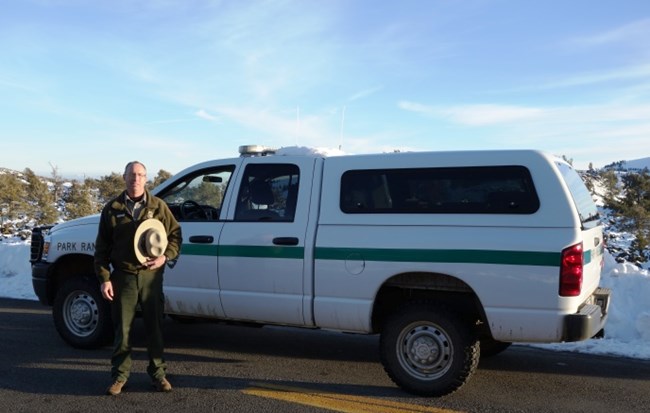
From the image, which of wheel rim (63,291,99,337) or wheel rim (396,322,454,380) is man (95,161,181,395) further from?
wheel rim (396,322,454,380)

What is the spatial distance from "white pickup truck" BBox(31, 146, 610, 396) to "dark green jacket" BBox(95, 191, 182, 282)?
0.96 metres

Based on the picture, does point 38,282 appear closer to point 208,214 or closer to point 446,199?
point 208,214

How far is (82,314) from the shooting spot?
20.5 feet

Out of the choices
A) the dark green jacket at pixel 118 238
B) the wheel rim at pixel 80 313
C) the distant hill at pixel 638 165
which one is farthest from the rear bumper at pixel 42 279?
the distant hill at pixel 638 165

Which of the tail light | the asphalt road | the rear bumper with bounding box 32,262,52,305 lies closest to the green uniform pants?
the asphalt road

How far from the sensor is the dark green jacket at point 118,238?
476 centimetres

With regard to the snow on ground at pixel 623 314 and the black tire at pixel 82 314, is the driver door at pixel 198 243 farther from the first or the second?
the snow on ground at pixel 623 314

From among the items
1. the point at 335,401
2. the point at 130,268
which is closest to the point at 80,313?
the point at 130,268

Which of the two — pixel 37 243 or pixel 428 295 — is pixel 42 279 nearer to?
pixel 37 243

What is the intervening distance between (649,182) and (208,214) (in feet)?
49.1

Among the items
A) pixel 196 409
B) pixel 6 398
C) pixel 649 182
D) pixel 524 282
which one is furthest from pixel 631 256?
pixel 6 398

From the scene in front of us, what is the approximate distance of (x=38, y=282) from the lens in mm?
6516

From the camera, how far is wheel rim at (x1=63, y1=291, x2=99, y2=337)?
6.23m

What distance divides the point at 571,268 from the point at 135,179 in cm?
350
